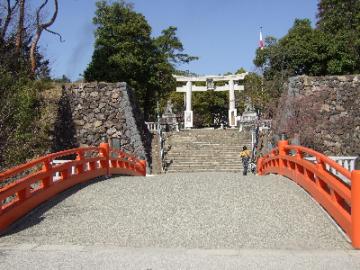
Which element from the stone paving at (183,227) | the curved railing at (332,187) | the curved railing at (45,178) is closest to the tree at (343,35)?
the curved railing at (332,187)

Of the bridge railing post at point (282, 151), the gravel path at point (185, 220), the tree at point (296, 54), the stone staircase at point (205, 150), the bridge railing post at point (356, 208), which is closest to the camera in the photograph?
the bridge railing post at point (356, 208)

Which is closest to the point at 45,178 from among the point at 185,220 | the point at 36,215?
the point at 36,215

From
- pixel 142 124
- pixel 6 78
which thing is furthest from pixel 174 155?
pixel 6 78

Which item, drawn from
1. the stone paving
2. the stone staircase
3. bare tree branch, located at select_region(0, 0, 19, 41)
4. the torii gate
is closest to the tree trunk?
bare tree branch, located at select_region(0, 0, 19, 41)

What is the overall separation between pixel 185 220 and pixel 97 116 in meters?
17.2

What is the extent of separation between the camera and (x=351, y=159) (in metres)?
11.3

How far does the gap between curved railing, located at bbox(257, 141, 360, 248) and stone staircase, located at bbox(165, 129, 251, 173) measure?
1342 cm

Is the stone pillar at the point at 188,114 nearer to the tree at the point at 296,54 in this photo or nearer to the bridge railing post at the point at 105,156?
the tree at the point at 296,54

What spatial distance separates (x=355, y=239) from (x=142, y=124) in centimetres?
2090

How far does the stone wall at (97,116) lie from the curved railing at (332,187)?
1268cm

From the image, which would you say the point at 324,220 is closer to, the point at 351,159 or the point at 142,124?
the point at 351,159

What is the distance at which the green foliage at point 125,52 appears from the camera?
3253 cm

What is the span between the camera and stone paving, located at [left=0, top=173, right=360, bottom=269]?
5.23 metres

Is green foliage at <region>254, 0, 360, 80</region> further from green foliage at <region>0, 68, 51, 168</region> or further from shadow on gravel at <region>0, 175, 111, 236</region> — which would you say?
shadow on gravel at <region>0, 175, 111, 236</region>
